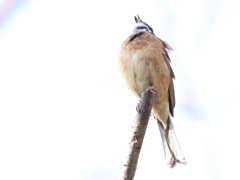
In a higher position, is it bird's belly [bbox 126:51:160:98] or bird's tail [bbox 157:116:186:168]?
bird's belly [bbox 126:51:160:98]

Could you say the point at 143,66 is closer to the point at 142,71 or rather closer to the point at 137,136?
the point at 142,71

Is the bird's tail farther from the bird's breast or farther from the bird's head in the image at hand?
the bird's head

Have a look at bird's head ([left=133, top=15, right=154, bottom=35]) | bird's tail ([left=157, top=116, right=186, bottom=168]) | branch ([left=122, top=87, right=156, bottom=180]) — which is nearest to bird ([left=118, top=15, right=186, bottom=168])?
bird's tail ([left=157, top=116, right=186, bottom=168])

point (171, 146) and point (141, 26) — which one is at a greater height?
point (141, 26)

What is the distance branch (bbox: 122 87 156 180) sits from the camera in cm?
238

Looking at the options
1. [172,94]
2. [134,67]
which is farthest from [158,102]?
[134,67]

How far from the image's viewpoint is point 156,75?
451cm

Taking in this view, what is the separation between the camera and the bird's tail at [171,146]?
4.46m

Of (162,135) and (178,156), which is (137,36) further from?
(178,156)

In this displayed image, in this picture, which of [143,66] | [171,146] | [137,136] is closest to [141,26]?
[143,66]

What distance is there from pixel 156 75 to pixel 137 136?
6.24 ft

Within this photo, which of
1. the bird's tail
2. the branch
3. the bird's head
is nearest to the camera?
the branch

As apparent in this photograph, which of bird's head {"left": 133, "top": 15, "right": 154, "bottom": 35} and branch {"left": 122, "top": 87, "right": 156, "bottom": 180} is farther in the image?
bird's head {"left": 133, "top": 15, "right": 154, "bottom": 35}

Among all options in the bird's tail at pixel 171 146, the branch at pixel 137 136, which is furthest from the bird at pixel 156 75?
the branch at pixel 137 136
